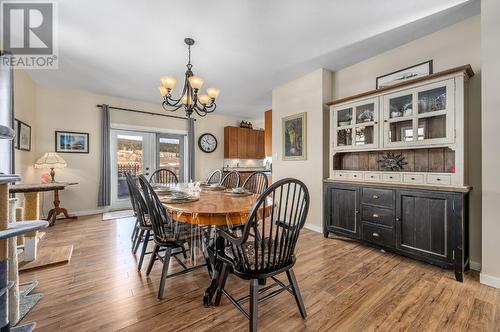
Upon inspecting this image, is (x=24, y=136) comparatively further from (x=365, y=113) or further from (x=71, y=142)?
(x=365, y=113)

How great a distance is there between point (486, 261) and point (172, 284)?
2837 millimetres

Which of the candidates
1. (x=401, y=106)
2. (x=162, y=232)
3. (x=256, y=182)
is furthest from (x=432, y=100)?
(x=162, y=232)

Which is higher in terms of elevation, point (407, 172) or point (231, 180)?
point (407, 172)

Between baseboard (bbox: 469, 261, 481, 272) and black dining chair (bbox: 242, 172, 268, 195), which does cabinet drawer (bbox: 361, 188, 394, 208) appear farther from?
black dining chair (bbox: 242, 172, 268, 195)

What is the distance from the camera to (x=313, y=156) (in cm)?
360

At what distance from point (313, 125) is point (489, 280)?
262cm

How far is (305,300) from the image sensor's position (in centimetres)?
173

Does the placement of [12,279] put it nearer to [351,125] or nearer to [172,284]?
[172,284]

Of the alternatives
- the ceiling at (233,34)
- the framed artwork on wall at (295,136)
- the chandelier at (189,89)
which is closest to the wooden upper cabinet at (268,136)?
the framed artwork on wall at (295,136)

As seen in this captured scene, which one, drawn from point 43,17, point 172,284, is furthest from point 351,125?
point 43,17

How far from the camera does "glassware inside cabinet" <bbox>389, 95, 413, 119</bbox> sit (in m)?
2.52

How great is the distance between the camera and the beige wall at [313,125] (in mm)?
3482

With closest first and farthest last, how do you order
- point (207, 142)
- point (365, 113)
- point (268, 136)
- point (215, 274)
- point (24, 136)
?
1. point (215, 274)
2. point (365, 113)
3. point (24, 136)
4. point (268, 136)
5. point (207, 142)

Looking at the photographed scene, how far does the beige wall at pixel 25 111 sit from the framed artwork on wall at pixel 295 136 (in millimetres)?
4265
